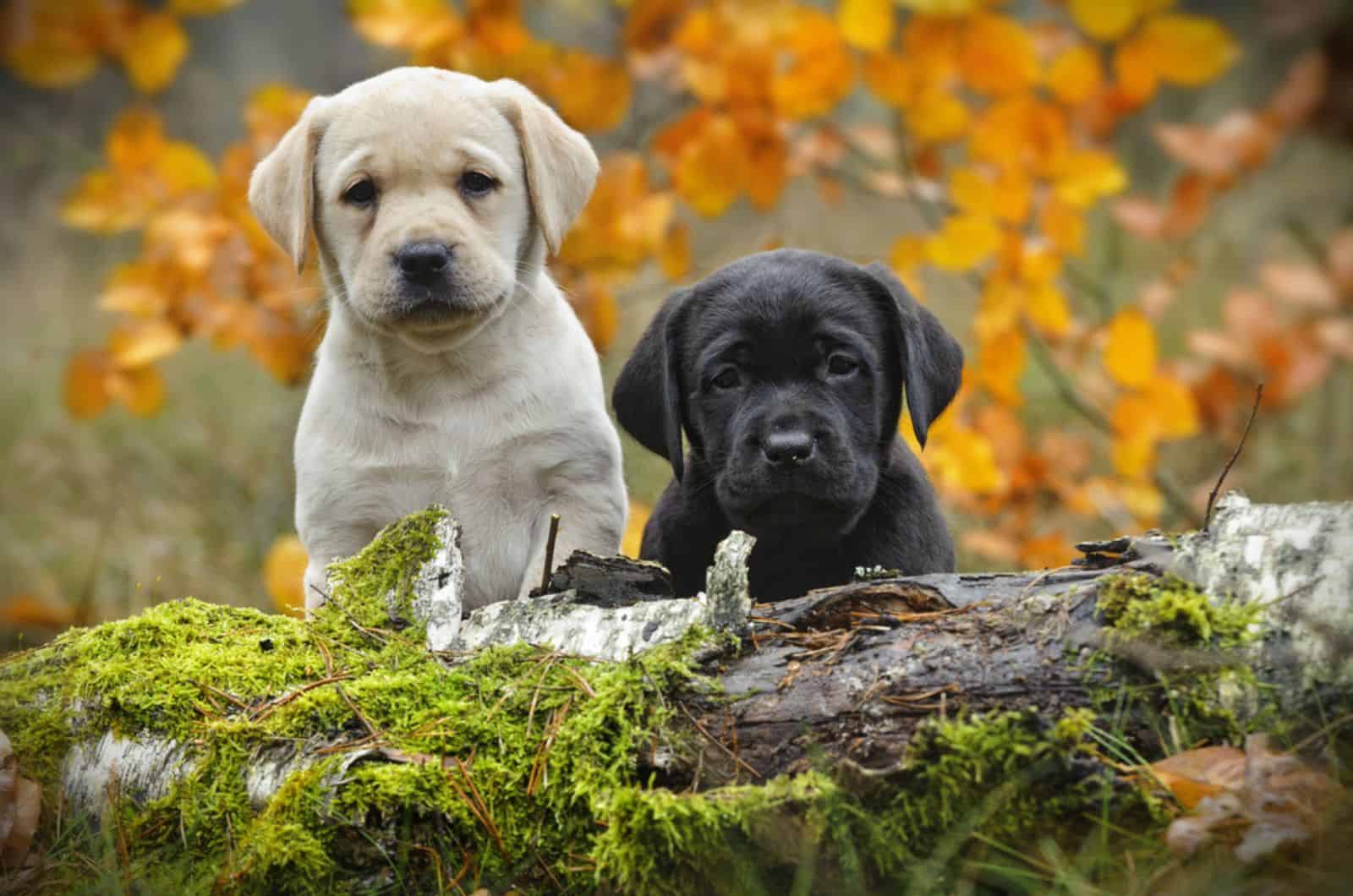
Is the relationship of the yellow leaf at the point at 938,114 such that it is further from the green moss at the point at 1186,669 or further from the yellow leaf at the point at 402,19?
the green moss at the point at 1186,669

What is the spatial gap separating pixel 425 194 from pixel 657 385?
3.22ft

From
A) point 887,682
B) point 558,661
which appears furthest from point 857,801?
point 558,661

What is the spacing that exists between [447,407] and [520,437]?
26 cm

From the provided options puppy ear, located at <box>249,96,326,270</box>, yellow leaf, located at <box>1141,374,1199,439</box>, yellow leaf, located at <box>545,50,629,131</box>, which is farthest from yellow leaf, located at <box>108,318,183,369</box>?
yellow leaf, located at <box>1141,374,1199,439</box>

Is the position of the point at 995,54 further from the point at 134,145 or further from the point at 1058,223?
the point at 134,145

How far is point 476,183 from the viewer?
4137mm

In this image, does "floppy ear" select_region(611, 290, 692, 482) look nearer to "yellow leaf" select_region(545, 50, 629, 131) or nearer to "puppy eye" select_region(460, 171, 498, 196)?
"puppy eye" select_region(460, 171, 498, 196)

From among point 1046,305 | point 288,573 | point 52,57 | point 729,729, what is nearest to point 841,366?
point 729,729

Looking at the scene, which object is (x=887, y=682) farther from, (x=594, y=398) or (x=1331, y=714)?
(x=594, y=398)

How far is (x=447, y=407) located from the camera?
4234 mm

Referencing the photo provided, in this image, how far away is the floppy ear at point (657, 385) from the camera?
13.9 ft

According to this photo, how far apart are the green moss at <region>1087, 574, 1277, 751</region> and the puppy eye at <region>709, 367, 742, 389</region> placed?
1684 mm

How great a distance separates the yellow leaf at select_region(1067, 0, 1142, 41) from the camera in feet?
16.6

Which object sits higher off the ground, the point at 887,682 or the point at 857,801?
the point at 887,682
